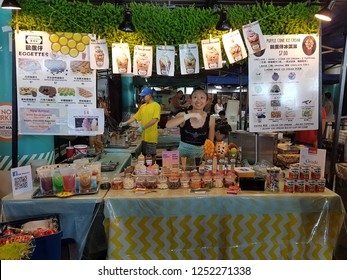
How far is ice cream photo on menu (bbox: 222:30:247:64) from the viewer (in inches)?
129

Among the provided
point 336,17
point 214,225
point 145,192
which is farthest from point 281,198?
point 336,17

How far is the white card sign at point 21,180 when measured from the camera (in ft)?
8.78

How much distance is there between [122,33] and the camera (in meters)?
3.38

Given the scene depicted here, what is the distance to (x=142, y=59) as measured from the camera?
3.38 m

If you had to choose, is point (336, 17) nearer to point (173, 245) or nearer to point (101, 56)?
point (101, 56)

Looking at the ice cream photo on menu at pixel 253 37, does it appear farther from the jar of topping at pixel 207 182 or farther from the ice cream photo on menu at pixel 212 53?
the jar of topping at pixel 207 182

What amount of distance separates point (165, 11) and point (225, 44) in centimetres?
78

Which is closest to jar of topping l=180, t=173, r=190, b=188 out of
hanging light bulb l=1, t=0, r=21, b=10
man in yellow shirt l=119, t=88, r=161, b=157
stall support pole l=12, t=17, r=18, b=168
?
stall support pole l=12, t=17, r=18, b=168

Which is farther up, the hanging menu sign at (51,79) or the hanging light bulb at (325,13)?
the hanging light bulb at (325,13)

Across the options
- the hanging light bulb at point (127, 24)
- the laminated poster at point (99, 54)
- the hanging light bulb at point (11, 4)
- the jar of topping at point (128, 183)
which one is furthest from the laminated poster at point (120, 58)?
the jar of topping at point (128, 183)

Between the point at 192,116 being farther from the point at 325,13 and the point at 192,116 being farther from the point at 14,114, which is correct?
the point at 14,114

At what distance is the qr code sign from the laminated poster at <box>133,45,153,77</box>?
164 cm

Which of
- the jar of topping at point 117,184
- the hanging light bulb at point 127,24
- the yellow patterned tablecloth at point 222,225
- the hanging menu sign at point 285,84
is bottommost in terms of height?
the yellow patterned tablecloth at point 222,225

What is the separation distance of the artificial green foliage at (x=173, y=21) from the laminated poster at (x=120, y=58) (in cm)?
10
